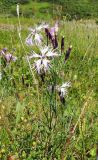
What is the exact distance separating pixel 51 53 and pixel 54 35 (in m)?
0.25

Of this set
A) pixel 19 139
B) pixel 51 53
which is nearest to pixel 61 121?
pixel 19 139

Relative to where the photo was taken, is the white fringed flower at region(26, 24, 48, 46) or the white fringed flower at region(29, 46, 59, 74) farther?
the white fringed flower at region(26, 24, 48, 46)

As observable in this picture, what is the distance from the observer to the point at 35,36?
2.80 meters

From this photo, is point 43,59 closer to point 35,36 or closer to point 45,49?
point 45,49

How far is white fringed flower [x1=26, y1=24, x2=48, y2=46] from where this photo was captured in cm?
277

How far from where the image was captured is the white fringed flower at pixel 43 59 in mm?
2545

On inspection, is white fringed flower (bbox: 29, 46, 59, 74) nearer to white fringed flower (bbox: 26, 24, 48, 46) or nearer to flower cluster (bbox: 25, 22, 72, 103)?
flower cluster (bbox: 25, 22, 72, 103)

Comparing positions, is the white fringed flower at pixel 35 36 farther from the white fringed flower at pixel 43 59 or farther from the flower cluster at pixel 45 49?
the white fringed flower at pixel 43 59

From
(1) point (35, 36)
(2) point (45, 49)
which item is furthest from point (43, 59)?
(1) point (35, 36)

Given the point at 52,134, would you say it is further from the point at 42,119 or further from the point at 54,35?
the point at 54,35

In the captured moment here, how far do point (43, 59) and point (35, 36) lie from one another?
292 mm

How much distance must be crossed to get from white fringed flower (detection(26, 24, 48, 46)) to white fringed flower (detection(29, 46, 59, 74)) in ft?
0.51

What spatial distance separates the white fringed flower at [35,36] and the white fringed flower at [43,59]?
0.15 m

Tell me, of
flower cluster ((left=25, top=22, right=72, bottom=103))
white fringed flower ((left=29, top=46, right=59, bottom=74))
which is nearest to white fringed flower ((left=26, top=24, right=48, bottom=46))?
flower cluster ((left=25, top=22, right=72, bottom=103))
